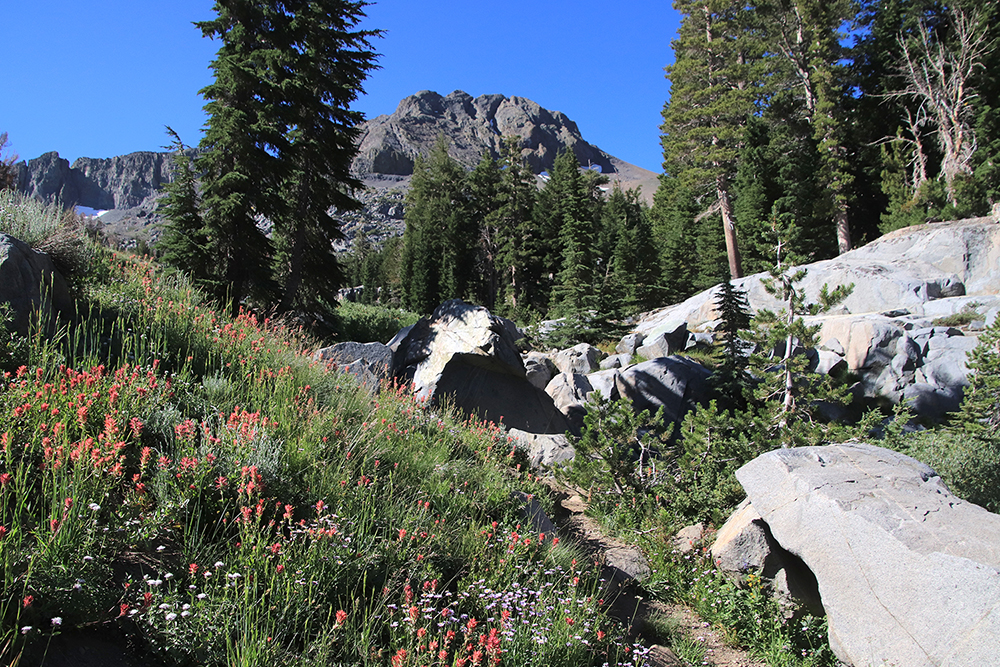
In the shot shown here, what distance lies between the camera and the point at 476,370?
987cm

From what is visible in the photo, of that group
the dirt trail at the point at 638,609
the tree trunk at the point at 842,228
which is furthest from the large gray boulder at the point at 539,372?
the tree trunk at the point at 842,228

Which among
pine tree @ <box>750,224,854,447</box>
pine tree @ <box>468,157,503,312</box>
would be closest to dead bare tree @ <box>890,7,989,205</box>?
pine tree @ <box>750,224,854,447</box>

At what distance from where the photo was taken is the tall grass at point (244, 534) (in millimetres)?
2287

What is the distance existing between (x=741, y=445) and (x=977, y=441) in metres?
3.52

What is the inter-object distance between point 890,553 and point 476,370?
275 inches

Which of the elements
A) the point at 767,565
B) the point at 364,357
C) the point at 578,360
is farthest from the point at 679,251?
the point at 767,565

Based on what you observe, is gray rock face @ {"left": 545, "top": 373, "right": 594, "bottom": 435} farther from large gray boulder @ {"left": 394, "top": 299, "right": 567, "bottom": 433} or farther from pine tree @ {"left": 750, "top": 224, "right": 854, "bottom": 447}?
pine tree @ {"left": 750, "top": 224, "right": 854, "bottom": 447}

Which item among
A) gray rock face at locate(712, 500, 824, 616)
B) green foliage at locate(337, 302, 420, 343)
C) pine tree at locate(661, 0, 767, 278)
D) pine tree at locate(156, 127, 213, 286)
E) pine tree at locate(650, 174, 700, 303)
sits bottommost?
gray rock face at locate(712, 500, 824, 616)

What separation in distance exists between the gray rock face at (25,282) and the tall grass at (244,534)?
1.13ft

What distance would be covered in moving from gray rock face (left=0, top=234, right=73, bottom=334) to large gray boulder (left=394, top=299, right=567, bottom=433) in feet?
17.8

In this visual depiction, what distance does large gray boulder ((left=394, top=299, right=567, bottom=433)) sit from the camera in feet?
31.6

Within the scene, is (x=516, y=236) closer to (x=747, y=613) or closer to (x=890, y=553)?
(x=747, y=613)

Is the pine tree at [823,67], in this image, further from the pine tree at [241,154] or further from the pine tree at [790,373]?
the pine tree at [241,154]

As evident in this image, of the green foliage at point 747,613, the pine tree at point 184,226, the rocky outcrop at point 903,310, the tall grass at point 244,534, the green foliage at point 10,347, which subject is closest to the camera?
the tall grass at point 244,534
